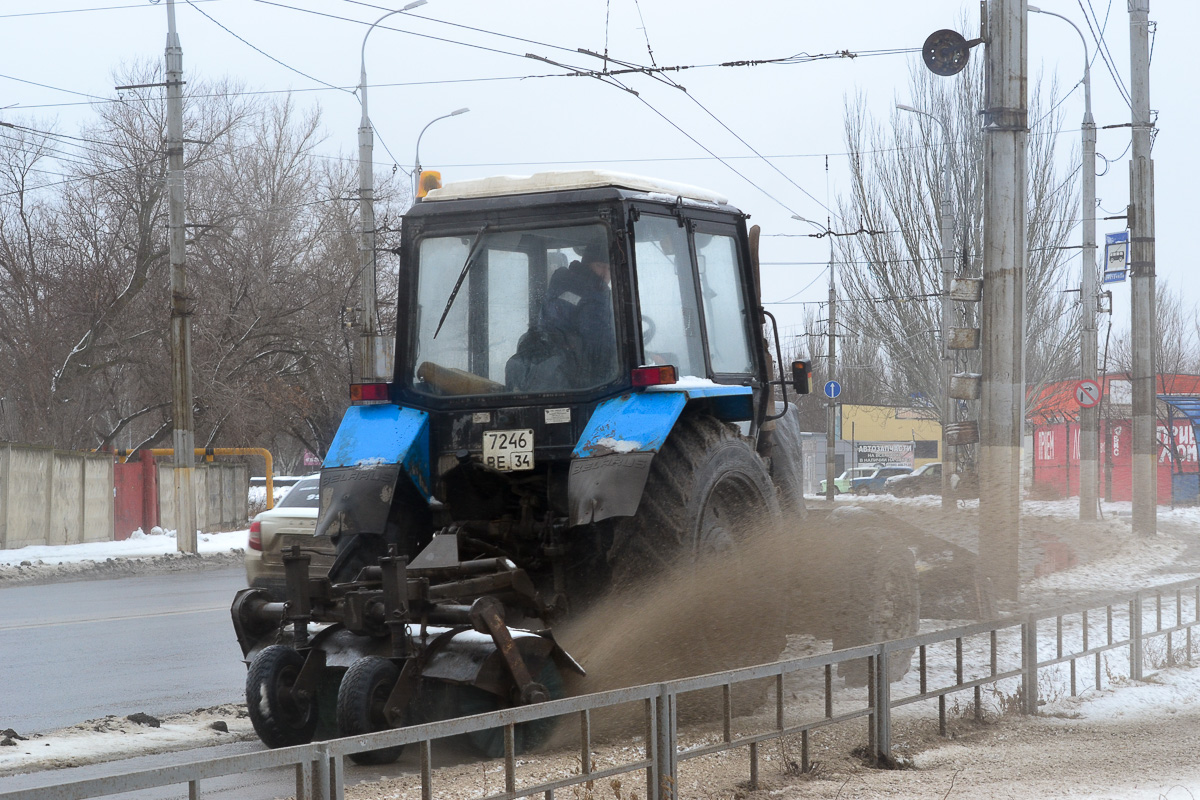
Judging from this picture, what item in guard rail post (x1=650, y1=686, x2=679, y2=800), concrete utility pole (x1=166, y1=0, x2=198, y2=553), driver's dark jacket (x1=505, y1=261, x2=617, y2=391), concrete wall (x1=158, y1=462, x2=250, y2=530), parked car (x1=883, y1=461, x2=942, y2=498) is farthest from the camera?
parked car (x1=883, y1=461, x2=942, y2=498)

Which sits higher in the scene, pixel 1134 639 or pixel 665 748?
pixel 665 748

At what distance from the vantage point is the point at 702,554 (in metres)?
6.13

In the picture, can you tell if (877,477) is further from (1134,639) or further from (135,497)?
(1134,639)

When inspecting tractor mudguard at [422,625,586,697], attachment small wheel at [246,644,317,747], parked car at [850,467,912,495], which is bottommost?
parked car at [850,467,912,495]

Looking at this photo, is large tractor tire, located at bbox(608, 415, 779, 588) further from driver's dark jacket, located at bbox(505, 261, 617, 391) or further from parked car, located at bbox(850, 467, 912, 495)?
parked car, located at bbox(850, 467, 912, 495)

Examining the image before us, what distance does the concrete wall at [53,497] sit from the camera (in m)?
19.9

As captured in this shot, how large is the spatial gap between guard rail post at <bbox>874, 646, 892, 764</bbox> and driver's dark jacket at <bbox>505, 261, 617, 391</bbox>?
73.3 inches

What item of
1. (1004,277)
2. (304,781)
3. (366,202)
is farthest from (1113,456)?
(304,781)

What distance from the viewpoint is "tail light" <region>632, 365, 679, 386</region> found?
6.15 m

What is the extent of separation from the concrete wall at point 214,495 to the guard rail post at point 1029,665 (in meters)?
18.7

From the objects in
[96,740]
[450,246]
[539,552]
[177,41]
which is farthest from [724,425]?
[177,41]

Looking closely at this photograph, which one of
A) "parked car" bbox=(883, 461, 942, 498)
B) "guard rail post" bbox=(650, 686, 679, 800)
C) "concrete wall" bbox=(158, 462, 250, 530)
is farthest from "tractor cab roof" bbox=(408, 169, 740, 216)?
"concrete wall" bbox=(158, 462, 250, 530)

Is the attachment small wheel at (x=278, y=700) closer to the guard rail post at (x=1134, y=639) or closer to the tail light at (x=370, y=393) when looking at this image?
the tail light at (x=370, y=393)

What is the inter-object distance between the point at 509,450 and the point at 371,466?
69 centimetres
